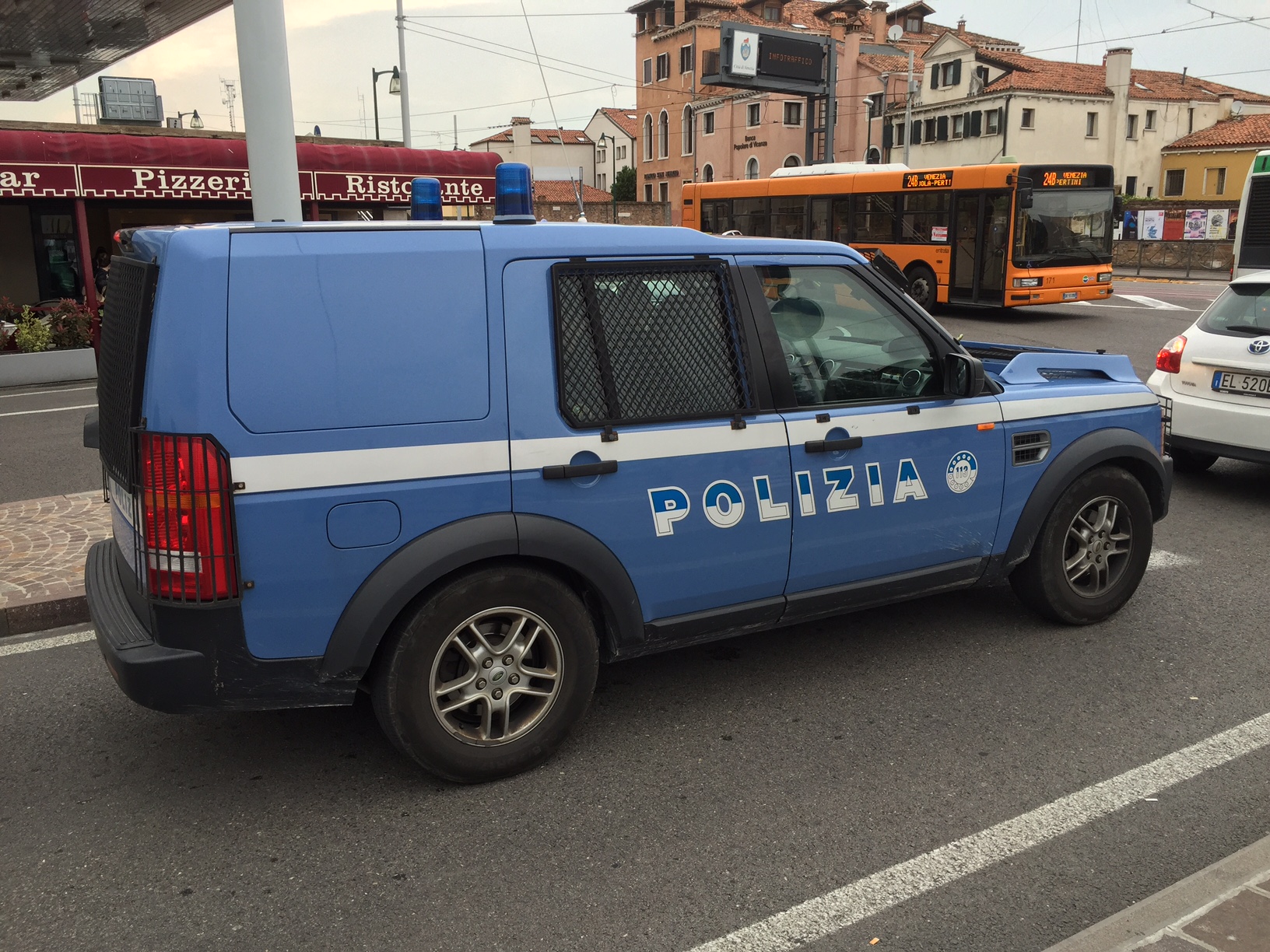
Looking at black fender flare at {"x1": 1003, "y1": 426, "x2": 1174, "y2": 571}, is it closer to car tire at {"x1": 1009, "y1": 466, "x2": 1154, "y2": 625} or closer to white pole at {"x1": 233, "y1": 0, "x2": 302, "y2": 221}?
car tire at {"x1": 1009, "y1": 466, "x2": 1154, "y2": 625}

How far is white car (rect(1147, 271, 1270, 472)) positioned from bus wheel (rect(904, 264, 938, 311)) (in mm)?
13815

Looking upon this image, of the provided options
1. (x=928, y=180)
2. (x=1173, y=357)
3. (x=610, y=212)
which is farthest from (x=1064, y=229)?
(x=610, y=212)

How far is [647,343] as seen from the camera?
3812mm

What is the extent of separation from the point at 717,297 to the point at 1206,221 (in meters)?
44.5

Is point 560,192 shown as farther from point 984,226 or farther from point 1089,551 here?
Result: point 1089,551

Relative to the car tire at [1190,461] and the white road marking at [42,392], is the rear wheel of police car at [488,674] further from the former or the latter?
the white road marking at [42,392]

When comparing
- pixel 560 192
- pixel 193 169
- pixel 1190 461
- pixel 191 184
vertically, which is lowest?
pixel 1190 461

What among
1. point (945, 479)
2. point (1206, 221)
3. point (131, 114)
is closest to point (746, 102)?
point (1206, 221)

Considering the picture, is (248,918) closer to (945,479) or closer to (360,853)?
(360,853)

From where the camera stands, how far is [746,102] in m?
64.6

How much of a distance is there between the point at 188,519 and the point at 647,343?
65.0 inches

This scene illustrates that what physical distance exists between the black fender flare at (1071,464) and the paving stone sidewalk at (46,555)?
4.53 m

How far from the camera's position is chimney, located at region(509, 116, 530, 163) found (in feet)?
155

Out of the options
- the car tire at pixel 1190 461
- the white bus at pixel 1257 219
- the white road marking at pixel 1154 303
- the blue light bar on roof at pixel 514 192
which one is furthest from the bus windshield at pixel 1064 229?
the blue light bar on roof at pixel 514 192
